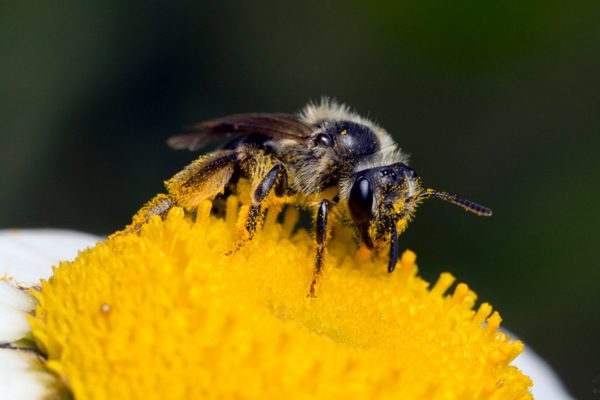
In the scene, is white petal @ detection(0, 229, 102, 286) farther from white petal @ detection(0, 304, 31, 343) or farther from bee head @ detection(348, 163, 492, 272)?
bee head @ detection(348, 163, 492, 272)

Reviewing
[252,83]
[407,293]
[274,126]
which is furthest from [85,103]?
[407,293]

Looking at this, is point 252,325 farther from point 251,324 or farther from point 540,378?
point 540,378

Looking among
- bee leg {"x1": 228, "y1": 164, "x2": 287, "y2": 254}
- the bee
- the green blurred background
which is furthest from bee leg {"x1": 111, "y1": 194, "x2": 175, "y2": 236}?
the green blurred background

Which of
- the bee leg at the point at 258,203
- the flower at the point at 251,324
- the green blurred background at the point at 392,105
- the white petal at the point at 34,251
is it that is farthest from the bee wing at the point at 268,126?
the green blurred background at the point at 392,105

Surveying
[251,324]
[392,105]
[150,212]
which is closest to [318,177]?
[150,212]

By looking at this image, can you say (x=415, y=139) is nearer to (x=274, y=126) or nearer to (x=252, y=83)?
(x=252, y=83)

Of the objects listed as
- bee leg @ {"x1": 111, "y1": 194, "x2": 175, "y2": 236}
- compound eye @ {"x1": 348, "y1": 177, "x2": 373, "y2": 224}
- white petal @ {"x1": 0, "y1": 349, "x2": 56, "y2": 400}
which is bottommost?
white petal @ {"x1": 0, "y1": 349, "x2": 56, "y2": 400}

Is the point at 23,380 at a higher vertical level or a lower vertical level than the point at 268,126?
lower
